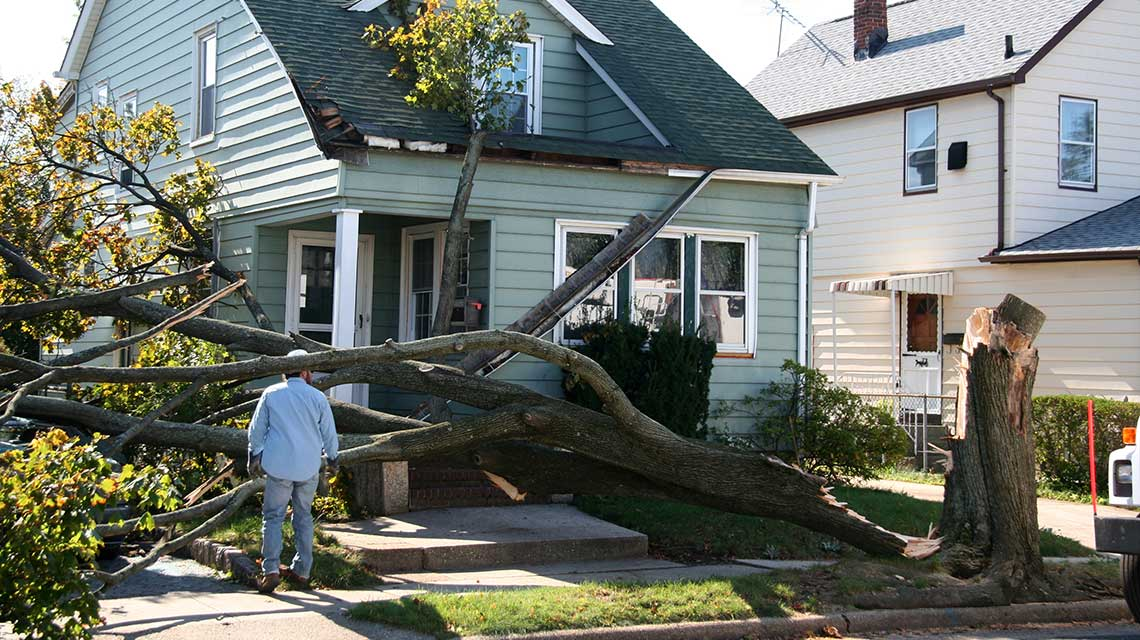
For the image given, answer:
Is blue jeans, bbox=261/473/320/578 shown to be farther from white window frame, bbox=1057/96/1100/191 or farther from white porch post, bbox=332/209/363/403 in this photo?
white window frame, bbox=1057/96/1100/191

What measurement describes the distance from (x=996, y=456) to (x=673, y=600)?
3.28 m

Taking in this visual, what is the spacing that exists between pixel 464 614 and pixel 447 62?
25.9ft

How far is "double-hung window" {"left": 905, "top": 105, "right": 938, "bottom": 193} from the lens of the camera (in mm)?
21922

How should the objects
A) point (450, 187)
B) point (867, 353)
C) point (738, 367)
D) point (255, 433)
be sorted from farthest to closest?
1. point (867, 353)
2. point (738, 367)
3. point (450, 187)
4. point (255, 433)

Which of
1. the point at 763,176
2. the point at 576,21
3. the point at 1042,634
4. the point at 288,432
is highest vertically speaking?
the point at 576,21

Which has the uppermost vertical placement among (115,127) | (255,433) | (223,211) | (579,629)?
(115,127)

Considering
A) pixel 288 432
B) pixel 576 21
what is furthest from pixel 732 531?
pixel 576 21

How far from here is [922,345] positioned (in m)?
22.1

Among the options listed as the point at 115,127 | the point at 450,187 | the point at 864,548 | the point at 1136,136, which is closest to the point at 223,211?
the point at 115,127

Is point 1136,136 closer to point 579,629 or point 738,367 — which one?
point 738,367

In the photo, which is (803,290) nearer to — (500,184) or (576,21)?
(500,184)

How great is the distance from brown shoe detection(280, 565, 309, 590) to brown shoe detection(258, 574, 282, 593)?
0.54 feet

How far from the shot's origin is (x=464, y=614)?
806cm

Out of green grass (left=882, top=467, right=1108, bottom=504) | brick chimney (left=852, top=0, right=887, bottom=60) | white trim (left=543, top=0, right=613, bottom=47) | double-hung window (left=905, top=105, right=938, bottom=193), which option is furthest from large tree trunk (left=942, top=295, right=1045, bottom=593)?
brick chimney (left=852, top=0, right=887, bottom=60)
